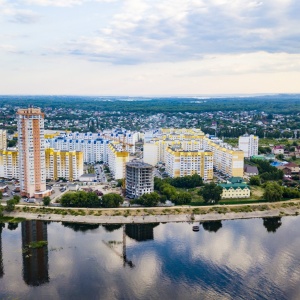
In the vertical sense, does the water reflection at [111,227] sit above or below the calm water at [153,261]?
above

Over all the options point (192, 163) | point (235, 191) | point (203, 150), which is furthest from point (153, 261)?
point (203, 150)

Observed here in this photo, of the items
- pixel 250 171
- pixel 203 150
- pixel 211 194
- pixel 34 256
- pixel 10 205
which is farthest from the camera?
pixel 250 171

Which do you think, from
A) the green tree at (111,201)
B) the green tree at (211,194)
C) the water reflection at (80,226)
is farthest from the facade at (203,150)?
the water reflection at (80,226)

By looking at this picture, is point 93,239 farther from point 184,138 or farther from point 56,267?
point 184,138

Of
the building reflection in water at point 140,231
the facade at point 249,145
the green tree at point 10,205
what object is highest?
the facade at point 249,145

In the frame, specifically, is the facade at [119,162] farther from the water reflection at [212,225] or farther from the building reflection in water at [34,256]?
the water reflection at [212,225]

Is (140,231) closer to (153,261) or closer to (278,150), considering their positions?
(153,261)
